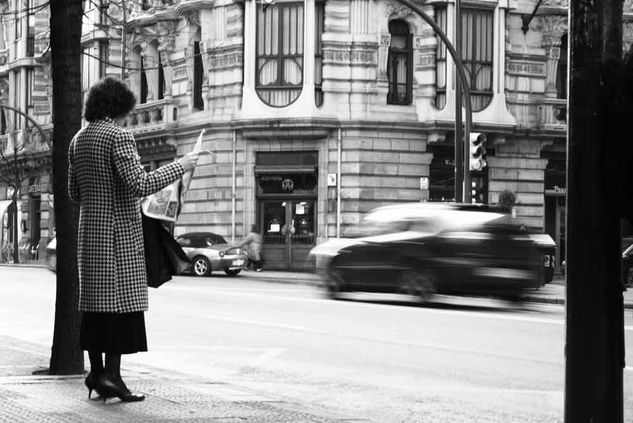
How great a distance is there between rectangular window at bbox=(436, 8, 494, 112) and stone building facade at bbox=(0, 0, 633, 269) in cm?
5

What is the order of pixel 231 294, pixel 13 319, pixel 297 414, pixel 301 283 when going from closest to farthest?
pixel 297 414 → pixel 13 319 → pixel 231 294 → pixel 301 283

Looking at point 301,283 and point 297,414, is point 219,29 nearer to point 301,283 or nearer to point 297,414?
point 301,283

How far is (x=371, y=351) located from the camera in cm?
1271

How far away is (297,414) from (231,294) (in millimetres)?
16964

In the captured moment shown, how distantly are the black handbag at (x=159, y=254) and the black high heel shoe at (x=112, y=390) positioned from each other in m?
0.61

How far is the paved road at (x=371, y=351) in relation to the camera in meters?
9.13

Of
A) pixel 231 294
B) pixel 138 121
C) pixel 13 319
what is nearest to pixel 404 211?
pixel 231 294

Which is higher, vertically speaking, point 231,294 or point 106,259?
point 106,259

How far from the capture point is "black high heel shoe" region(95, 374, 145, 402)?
22.2 ft

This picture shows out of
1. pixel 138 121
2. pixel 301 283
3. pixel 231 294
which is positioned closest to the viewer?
pixel 231 294

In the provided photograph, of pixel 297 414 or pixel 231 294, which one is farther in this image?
pixel 231 294

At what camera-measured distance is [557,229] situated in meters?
40.3

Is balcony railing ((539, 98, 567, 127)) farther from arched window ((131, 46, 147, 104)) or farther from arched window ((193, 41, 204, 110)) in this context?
arched window ((131, 46, 147, 104))

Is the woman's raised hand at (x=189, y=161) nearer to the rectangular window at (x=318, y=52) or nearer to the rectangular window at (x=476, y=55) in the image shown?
the rectangular window at (x=318, y=52)
